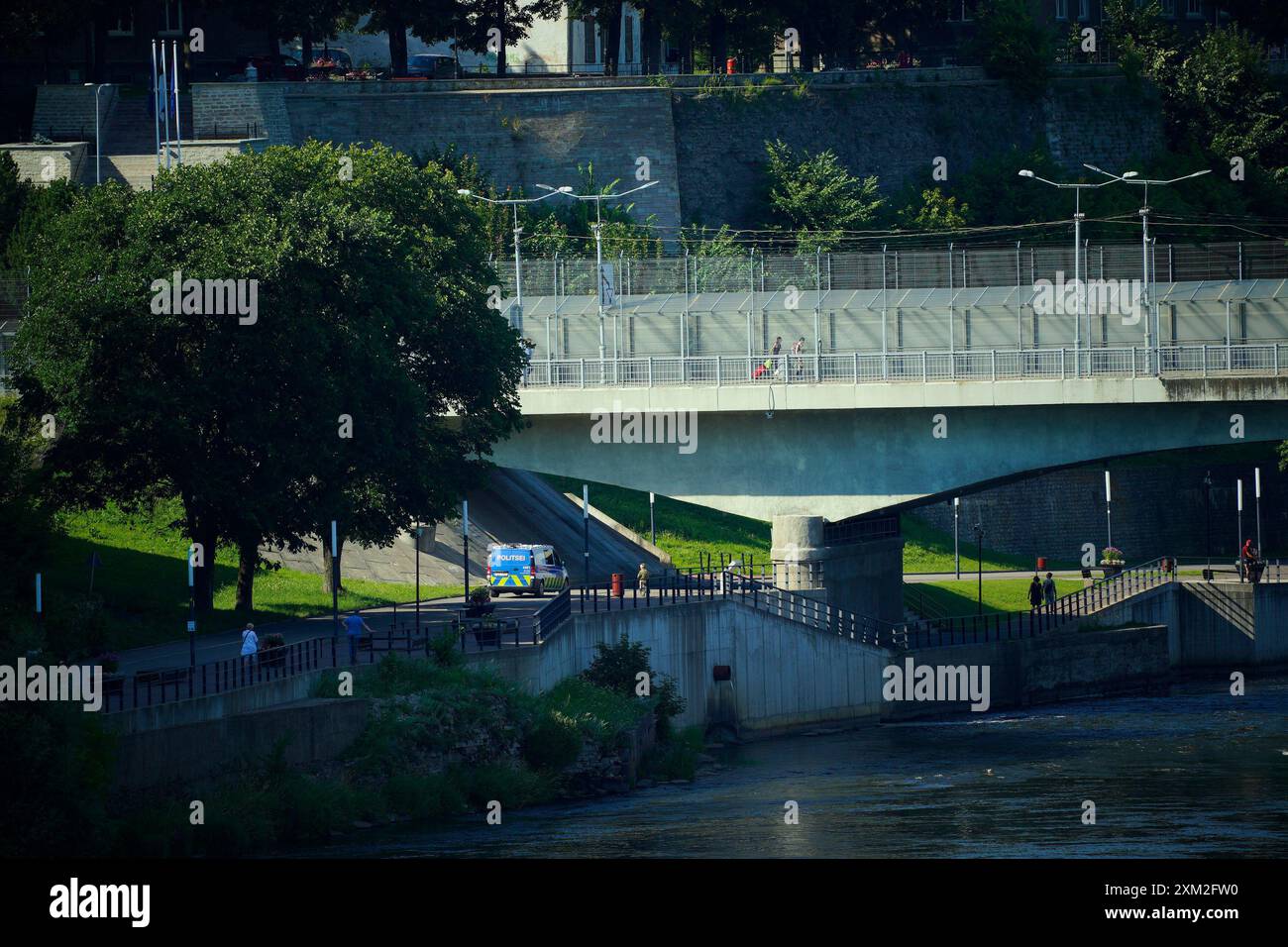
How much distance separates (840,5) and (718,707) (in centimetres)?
5717

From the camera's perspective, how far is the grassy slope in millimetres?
84625

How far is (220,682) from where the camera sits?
4681cm

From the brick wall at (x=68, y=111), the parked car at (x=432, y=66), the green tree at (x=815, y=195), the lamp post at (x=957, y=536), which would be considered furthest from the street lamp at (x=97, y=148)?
the lamp post at (x=957, y=536)

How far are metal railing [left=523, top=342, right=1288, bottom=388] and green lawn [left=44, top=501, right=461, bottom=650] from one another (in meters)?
7.52

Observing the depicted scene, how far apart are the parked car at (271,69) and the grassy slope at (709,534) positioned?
2675cm

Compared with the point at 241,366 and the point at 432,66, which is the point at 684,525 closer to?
the point at 241,366

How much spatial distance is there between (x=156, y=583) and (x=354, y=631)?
9.39 m

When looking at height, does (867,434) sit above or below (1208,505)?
above

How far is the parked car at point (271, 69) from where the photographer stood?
10419 centimetres

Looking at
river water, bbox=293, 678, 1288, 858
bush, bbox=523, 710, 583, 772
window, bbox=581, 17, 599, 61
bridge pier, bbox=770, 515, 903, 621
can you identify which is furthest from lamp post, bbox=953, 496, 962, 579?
window, bbox=581, 17, 599, 61

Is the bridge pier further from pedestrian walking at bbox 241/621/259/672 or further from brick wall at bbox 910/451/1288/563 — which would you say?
pedestrian walking at bbox 241/621/259/672

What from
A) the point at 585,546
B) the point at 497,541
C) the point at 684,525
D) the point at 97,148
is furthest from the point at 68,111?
the point at 585,546

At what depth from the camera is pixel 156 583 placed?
6122cm
